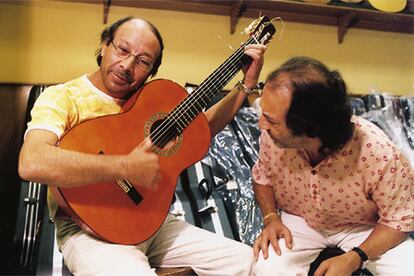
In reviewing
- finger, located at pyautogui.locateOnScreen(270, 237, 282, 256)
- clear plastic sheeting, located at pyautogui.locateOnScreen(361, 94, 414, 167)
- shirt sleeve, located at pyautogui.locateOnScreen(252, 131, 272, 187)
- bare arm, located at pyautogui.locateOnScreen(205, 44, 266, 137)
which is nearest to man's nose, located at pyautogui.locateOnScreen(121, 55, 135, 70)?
bare arm, located at pyautogui.locateOnScreen(205, 44, 266, 137)

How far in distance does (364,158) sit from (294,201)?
30cm

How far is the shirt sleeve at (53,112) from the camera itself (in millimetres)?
1152

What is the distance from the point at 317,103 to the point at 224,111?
1.44 feet

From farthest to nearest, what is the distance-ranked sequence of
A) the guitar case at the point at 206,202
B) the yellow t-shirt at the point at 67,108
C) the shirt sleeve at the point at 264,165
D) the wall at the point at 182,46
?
the wall at the point at 182,46, the guitar case at the point at 206,202, the shirt sleeve at the point at 264,165, the yellow t-shirt at the point at 67,108

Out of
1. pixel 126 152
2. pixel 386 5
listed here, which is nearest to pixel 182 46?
pixel 386 5

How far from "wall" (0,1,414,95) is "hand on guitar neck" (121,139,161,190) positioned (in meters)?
1.32

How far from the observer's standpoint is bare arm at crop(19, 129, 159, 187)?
1.07m

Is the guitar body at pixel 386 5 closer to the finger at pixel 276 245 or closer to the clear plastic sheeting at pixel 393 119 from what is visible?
the clear plastic sheeting at pixel 393 119

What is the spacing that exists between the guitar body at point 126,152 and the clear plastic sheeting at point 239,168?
580 mm

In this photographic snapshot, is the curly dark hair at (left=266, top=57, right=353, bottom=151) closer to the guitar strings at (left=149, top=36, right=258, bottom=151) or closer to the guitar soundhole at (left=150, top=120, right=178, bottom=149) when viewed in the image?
the guitar strings at (left=149, top=36, right=258, bottom=151)

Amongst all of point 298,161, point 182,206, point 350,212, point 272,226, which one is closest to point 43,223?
point 182,206

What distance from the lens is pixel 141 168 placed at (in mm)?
1149

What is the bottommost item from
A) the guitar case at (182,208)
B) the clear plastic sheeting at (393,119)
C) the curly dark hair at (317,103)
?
the guitar case at (182,208)

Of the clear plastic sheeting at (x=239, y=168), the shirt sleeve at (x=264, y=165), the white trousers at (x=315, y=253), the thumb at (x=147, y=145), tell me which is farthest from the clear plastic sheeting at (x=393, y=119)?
the thumb at (x=147, y=145)
